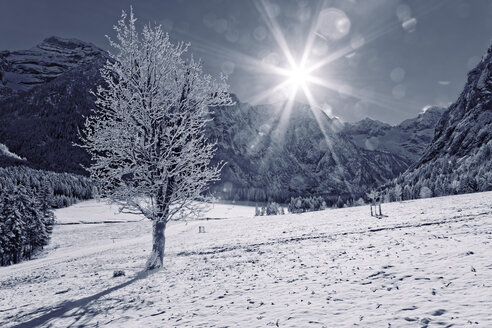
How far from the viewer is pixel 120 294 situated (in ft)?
43.8

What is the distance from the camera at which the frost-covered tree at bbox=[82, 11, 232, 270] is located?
17.2 m

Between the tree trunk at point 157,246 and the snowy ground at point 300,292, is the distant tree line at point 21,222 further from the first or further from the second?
the tree trunk at point 157,246

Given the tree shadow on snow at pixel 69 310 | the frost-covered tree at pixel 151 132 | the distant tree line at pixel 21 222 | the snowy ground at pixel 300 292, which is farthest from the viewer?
the distant tree line at pixel 21 222

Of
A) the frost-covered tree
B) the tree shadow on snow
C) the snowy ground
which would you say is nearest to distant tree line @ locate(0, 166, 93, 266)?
the snowy ground

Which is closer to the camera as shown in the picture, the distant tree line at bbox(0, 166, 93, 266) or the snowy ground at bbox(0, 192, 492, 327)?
the snowy ground at bbox(0, 192, 492, 327)

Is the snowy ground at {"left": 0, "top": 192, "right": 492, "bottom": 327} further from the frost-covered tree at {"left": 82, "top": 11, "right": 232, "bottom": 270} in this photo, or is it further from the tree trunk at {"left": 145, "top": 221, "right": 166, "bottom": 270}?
the frost-covered tree at {"left": 82, "top": 11, "right": 232, "bottom": 270}

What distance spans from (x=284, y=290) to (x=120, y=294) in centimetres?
776

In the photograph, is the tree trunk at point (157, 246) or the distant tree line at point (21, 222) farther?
the distant tree line at point (21, 222)

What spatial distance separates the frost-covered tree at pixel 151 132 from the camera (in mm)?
17203

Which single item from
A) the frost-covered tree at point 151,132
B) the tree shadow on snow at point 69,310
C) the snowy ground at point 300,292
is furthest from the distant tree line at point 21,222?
the tree shadow on snow at point 69,310

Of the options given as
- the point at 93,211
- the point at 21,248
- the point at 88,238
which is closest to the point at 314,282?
the point at 21,248

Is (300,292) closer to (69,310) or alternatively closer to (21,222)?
(69,310)

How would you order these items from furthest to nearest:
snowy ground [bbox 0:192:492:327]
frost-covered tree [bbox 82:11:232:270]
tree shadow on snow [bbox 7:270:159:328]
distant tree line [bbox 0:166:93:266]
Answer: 1. distant tree line [bbox 0:166:93:266]
2. frost-covered tree [bbox 82:11:232:270]
3. tree shadow on snow [bbox 7:270:159:328]
4. snowy ground [bbox 0:192:492:327]

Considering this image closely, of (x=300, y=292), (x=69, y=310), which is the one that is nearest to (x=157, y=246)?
(x=69, y=310)
